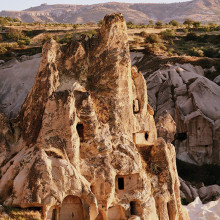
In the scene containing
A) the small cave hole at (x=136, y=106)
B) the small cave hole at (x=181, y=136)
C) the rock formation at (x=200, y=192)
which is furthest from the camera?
the small cave hole at (x=181, y=136)

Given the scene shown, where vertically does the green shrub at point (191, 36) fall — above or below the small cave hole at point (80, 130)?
below

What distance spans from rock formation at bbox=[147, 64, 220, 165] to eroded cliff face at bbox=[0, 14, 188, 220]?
23016 millimetres

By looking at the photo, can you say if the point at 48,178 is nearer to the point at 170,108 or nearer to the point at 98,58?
the point at 98,58

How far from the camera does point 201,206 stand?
34219 millimetres

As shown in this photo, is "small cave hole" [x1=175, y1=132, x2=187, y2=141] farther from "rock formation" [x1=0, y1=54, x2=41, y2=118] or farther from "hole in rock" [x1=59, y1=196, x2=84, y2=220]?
"hole in rock" [x1=59, y1=196, x2=84, y2=220]

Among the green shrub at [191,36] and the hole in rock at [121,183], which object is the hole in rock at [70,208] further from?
the green shrub at [191,36]

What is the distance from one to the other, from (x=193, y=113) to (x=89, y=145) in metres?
28.0

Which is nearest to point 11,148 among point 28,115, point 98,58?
point 28,115

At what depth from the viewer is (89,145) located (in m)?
19.1

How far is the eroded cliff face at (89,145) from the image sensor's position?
17500 millimetres

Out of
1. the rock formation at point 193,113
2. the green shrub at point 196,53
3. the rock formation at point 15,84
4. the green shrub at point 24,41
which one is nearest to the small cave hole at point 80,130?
the rock formation at point 15,84

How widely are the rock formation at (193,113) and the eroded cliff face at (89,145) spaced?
2302cm

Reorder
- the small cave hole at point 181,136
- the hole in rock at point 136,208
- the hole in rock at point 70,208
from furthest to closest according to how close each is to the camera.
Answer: the small cave hole at point 181,136, the hole in rock at point 136,208, the hole in rock at point 70,208

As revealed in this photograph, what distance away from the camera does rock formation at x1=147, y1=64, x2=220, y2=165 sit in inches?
1799
